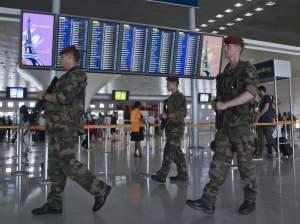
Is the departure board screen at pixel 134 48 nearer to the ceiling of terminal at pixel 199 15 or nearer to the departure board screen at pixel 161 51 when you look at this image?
the departure board screen at pixel 161 51

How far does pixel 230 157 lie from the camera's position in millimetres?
3416

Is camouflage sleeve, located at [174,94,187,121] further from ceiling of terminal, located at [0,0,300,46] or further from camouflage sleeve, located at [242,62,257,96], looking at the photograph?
ceiling of terminal, located at [0,0,300,46]

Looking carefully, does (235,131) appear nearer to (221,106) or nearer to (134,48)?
(221,106)

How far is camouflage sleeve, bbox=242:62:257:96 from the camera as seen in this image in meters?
3.25

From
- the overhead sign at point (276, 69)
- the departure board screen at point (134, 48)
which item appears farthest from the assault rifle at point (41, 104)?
the overhead sign at point (276, 69)

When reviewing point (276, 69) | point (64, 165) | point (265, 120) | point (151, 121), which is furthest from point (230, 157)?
point (276, 69)

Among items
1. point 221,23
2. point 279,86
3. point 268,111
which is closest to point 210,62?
point 268,111

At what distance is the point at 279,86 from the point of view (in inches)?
1172

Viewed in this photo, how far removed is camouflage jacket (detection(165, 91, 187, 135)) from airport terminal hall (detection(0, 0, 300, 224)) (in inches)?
0.6

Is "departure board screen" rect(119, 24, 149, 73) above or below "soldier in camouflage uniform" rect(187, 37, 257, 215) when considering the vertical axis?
above

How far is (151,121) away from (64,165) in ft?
9.95

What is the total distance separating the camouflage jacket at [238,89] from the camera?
10.9ft

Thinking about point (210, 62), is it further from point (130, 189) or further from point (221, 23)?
point (221, 23)

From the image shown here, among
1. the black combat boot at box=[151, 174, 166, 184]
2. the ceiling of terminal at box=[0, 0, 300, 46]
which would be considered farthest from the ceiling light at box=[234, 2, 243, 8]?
the black combat boot at box=[151, 174, 166, 184]
